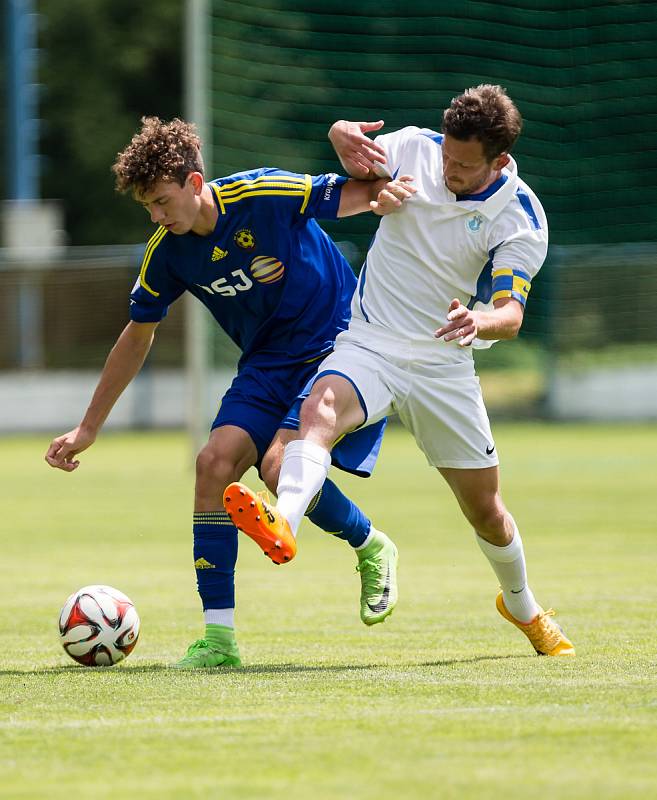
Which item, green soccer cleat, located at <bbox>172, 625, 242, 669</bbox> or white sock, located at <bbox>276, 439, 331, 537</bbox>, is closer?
white sock, located at <bbox>276, 439, 331, 537</bbox>

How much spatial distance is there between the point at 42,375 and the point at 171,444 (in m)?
3.61

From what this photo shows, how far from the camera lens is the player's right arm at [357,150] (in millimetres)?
5934

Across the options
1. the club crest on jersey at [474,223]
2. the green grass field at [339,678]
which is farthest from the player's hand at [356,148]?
the green grass field at [339,678]

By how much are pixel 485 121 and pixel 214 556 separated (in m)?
1.95

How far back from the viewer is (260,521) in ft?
16.3

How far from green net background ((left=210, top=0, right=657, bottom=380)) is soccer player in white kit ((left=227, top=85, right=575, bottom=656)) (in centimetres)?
1318

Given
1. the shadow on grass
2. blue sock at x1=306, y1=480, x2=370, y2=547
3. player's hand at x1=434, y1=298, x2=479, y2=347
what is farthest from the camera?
blue sock at x1=306, y1=480, x2=370, y2=547

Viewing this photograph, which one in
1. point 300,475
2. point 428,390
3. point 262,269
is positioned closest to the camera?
point 300,475

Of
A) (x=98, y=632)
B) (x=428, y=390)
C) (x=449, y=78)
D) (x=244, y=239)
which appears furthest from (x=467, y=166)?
(x=449, y=78)

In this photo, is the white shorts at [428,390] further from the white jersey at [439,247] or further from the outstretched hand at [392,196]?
the outstretched hand at [392,196]

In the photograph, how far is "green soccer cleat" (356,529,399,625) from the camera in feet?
20.5

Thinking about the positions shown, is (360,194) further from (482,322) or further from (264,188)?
(482,322)

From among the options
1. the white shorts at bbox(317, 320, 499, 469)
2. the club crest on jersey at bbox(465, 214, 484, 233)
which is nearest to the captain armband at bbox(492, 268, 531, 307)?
the club crest on jersey at bbox(465, 214, 484, 233)

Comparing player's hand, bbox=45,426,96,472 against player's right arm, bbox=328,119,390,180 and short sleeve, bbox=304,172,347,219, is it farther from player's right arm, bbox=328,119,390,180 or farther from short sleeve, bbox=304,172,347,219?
player's right arm, bbox=328,119,390,180
